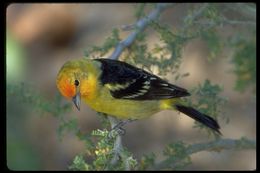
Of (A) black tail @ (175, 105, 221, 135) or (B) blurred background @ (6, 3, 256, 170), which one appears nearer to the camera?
(A) black tail @ (175, 105, 221, 135)

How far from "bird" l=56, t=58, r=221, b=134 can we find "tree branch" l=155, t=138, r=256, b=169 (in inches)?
11.3

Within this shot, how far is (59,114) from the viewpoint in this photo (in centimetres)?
443

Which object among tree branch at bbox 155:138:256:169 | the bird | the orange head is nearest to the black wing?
the bird

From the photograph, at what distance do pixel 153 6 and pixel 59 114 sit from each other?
121cm

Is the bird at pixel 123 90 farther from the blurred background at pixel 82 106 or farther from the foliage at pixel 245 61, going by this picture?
the blurred background at pixel 82 106

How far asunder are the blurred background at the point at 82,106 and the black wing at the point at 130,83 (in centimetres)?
170

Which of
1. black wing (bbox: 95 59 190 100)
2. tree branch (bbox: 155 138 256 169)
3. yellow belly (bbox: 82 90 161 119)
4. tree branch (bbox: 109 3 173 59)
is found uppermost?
tree branch (bbox: 109 3 173 59)

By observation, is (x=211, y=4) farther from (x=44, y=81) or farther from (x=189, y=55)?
(x=44, y=81)

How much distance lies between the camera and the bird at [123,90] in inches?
178

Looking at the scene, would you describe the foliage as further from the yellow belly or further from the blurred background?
the blurred background

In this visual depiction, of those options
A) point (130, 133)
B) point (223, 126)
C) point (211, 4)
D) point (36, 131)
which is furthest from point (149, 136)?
point (211, 4)

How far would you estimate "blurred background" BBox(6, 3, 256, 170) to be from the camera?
6.82 meters

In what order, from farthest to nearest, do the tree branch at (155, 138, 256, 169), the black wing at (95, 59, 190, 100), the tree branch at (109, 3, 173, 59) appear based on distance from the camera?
the black wing at (95, 59, 190, 100) → the tree branch at (109, 3, 173, 59) → the tree branch at (155, 138, 256, 169)

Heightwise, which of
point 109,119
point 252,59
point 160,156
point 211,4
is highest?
point 211,4
